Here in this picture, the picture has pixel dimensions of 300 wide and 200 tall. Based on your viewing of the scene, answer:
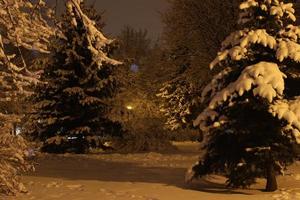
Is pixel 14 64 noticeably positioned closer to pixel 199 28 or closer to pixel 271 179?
pixel 271 179

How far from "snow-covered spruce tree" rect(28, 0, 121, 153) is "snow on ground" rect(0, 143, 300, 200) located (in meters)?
5.86

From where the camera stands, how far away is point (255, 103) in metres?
13.4

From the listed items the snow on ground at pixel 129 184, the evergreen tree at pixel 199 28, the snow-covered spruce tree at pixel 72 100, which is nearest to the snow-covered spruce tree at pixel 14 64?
the snow on ground at pixel 129 184

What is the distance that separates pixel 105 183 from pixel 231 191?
311 cm

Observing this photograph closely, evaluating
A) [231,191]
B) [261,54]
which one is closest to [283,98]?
[261,54]

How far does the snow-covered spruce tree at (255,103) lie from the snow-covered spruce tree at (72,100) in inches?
550

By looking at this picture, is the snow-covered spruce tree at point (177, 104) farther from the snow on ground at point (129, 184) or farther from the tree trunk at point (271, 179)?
the tree trunk at point (271, 179)

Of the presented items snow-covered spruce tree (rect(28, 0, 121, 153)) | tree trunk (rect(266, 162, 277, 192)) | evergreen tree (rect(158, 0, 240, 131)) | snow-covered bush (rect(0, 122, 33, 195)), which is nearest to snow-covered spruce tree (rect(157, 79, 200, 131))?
evergreen tree (rect(158, 0, 240, 131))

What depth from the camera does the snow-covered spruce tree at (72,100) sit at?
90.6 feet

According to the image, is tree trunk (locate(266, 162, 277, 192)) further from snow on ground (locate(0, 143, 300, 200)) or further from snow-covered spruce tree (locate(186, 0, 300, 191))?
snow on ground (locate(0, 143, 300, 200))

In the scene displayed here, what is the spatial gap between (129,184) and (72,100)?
1385cm

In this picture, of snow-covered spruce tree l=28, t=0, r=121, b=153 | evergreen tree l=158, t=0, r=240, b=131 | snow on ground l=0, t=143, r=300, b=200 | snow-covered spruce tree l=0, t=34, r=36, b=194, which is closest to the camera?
snow-covered spruce tree l=0, t=34, r=36, b=194

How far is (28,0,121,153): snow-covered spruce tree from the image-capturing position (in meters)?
27.6

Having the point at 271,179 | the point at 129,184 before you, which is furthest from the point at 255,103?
the point at 129,184
